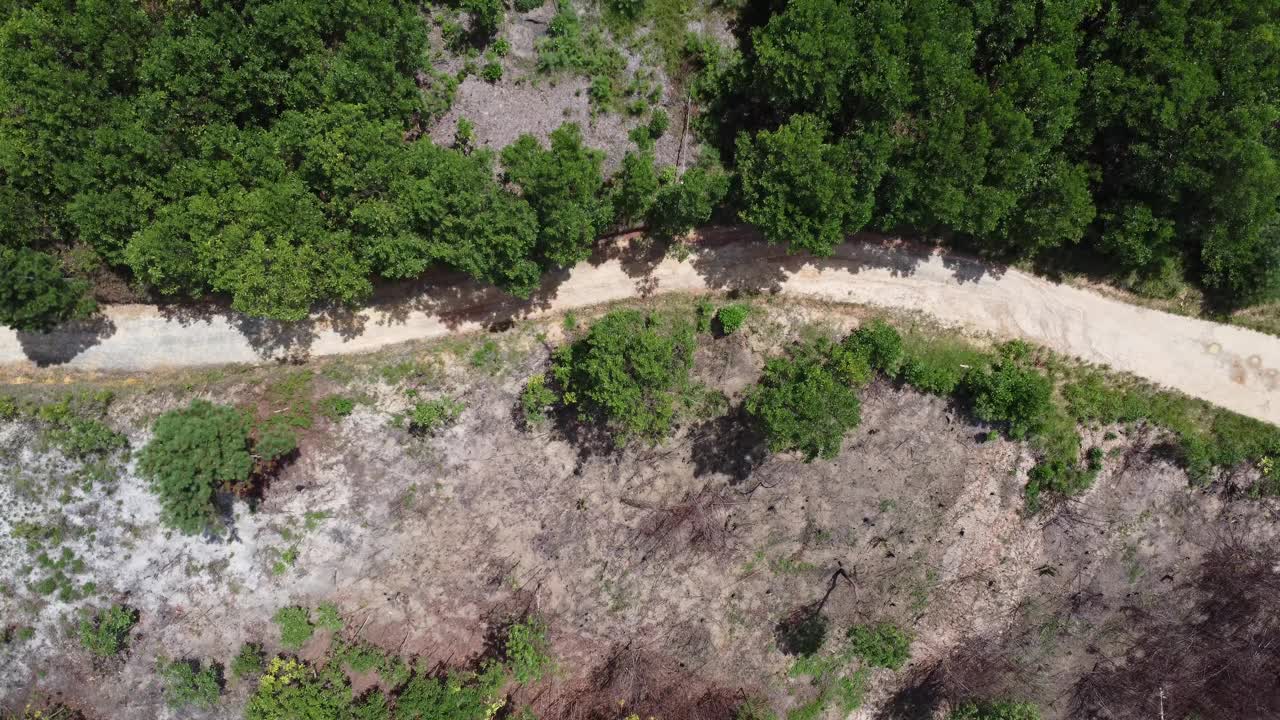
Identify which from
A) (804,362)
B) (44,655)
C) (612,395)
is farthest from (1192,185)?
(44,655)

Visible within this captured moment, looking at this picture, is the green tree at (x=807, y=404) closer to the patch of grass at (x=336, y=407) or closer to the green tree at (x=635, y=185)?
the green tree at (x=635, y=185)

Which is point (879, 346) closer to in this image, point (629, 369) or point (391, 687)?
point (629, 369)

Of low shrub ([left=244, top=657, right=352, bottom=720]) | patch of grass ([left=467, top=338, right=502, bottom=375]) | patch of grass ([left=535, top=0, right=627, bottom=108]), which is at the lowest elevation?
low shrub ([left=244, top=657, right=352, bottom=720])

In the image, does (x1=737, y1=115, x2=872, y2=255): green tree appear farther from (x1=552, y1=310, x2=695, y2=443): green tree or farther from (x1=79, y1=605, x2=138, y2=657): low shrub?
(x1=79, y1=605, x2=138, y2=657): low shrub

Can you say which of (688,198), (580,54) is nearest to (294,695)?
(688,198)

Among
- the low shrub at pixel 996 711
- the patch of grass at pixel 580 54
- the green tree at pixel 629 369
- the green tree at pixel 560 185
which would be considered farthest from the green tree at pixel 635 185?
the low shrub at pixel 996 711

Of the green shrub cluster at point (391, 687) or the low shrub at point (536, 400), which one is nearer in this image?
the low shrub at point (536, 400)

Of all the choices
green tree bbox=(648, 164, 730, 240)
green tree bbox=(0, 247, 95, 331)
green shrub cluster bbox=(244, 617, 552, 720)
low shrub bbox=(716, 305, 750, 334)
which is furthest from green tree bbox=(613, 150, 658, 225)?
green tree bbox=(0, 247, 95, 331)
